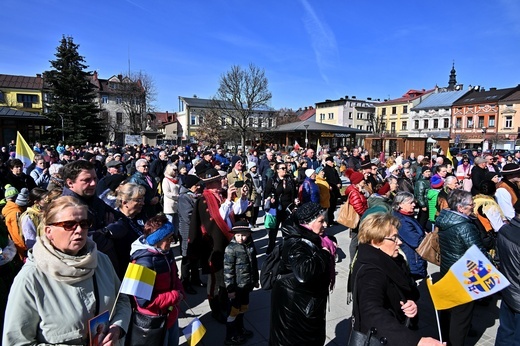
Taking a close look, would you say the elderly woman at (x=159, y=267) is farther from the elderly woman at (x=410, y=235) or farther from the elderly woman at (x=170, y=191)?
the elderly woman at (x=170, y=191)

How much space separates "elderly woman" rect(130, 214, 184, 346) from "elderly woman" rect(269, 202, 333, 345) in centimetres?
89

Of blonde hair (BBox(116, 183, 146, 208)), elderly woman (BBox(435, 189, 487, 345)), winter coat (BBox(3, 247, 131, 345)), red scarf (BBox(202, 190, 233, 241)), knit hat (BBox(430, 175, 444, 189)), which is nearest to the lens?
winter coat (BBox(3, 247, 131, 345))

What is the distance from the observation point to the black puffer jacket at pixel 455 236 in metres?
3.54

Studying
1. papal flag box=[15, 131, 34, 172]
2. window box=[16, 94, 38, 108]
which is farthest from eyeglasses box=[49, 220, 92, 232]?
window box=[16, 94, 38, 108]

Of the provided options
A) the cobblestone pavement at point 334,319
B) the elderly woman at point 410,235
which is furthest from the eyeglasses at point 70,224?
the elderly woman at point 410,235

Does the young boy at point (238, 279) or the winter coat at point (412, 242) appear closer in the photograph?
the young boy at point (238, 279)

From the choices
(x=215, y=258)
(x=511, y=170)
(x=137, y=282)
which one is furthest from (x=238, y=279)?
(x=511, y=170)

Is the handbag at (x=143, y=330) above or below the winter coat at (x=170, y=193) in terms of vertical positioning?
below


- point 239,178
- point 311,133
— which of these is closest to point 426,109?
point 311,133

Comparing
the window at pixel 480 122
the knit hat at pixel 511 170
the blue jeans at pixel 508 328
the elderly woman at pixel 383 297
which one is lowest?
the blue jeans at pixel 508 328

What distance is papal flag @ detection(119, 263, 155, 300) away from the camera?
214 centimetres

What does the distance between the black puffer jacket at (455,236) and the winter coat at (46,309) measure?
3.53 meters

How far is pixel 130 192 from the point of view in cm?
336

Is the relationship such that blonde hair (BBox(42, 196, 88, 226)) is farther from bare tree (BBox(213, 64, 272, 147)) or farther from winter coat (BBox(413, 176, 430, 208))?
bare tree (BBox(213, 64, 272, 147))
